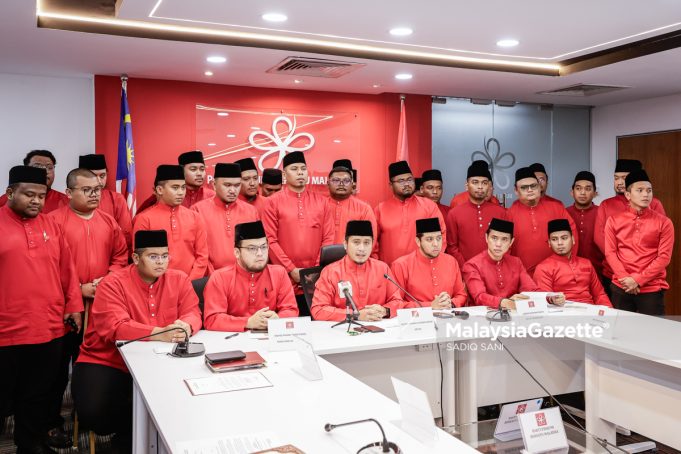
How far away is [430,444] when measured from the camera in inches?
68.8

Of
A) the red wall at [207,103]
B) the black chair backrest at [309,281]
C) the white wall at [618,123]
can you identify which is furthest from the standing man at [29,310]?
the white wall at [618,123]

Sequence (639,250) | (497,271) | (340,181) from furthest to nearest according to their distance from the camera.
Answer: (340,181) → (639,250) → (497,271)

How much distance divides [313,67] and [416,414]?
3.82 m

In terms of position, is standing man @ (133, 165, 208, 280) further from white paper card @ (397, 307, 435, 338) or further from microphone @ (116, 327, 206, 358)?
white paper card @ (397, 307, 435, 338)

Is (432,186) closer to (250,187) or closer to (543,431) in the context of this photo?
(250,187)

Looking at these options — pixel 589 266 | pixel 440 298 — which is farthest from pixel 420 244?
pixel 589 266

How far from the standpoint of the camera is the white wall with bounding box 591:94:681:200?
6.96 meters

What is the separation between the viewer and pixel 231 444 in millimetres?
1751

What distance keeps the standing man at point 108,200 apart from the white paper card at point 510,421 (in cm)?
333

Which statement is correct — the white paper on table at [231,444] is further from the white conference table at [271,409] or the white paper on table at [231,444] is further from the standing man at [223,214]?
the standing man at [223,214]

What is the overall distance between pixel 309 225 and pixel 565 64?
278 centimetres

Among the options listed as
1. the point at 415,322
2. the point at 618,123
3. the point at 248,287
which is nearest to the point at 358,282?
the point at 248,287

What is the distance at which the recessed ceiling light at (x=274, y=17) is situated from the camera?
3.86 meters

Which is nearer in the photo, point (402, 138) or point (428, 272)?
point (428, 272)
